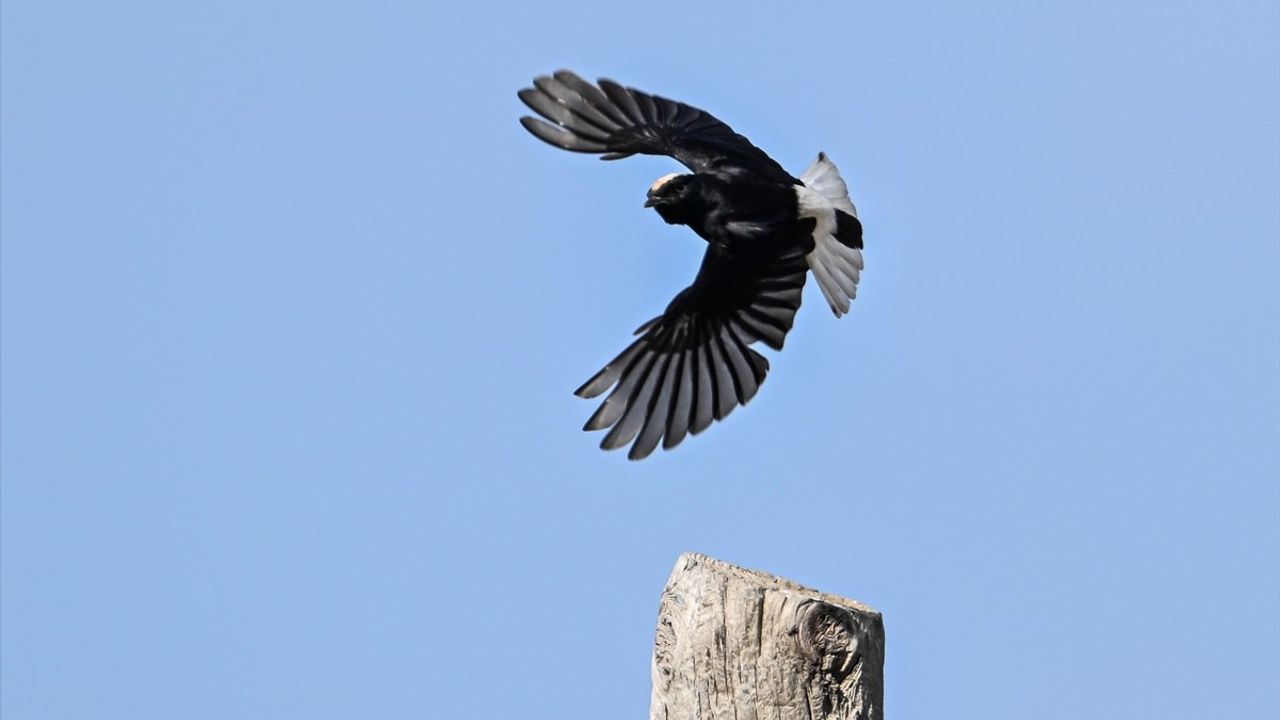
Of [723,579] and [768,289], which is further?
[768,289]

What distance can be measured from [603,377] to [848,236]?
1.61 m

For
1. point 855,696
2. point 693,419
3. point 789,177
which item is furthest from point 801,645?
point 789,177

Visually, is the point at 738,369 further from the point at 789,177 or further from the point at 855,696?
the point at 855,696

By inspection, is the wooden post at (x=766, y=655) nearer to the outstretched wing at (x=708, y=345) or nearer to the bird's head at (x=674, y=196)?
the outstretched wing at (x=708, y=345)

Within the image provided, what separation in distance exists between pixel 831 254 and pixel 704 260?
0.81 meters

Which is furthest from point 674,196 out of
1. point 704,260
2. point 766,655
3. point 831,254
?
point 766,655

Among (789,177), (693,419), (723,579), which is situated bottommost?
(723,579)

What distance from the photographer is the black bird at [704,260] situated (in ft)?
25.9

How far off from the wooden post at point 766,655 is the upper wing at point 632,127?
133 inches

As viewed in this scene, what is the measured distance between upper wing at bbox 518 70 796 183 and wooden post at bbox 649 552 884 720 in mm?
3379

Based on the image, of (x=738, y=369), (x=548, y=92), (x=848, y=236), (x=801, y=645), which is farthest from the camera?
(x=848, y=236)

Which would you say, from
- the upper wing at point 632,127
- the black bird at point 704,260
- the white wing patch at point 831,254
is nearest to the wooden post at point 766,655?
the black bird at point 704,260

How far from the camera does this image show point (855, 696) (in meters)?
4.76

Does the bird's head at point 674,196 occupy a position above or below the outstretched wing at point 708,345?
above
